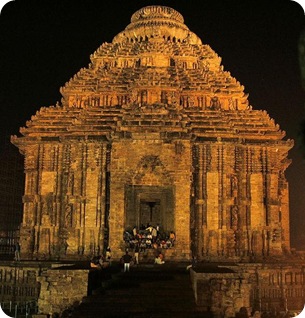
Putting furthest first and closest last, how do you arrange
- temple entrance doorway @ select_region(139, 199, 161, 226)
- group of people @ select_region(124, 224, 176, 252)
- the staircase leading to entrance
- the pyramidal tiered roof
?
temple entrance doorway @ select_region(139, 199, 161, 226) < the pyramidal tiered roof < group of people @ select_region(124, 224, 176, 252) < the staircase leading to entrance

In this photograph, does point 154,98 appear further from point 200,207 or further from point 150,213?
point 200,207

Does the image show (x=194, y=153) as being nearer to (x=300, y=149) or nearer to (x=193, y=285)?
(x=193, y=285)

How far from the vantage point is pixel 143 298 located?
1576cm

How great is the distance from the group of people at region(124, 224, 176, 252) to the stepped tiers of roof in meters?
0.31

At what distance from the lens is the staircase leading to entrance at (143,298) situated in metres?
14.8

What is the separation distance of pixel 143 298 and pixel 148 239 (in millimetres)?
7962

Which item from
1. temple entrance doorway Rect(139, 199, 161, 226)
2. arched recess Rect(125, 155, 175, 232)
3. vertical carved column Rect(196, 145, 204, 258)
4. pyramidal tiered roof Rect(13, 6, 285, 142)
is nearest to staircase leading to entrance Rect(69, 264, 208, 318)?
vertical carved column Rect(196, 145, 204, 258)

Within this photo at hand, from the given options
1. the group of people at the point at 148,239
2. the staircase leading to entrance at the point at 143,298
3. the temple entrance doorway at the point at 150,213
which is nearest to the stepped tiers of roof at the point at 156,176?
the group of people at the point at 148,239

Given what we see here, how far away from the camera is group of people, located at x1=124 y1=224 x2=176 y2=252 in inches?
931

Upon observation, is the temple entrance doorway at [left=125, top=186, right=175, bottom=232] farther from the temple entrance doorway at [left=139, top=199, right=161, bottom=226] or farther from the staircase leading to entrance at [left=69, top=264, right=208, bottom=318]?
the staircase leading to entrance at [left=69, top=264, right=208, bottom=318]

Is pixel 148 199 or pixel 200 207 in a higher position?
pixel 148 199

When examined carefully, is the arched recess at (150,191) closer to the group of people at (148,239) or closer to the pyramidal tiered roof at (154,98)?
the group of people at (148,239)

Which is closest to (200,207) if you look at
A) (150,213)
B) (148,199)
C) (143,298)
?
(148,199)

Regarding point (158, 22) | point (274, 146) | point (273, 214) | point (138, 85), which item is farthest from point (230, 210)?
point (158, 22)
